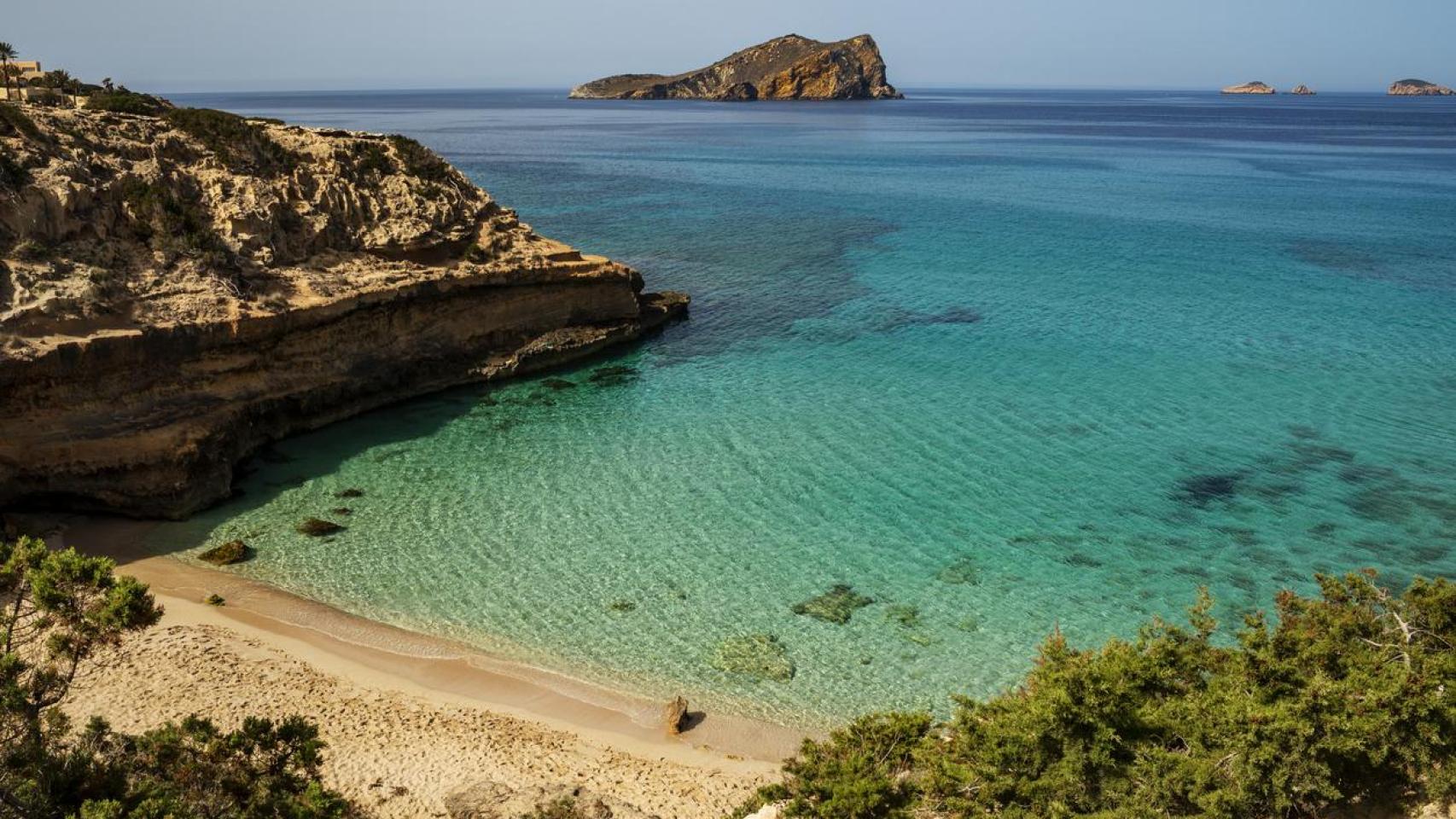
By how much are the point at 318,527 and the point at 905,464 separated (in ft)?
48.5

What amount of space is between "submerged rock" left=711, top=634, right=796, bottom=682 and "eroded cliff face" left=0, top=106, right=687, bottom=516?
1402 centimetres

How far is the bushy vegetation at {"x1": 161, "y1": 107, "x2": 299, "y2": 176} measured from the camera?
29.0 m

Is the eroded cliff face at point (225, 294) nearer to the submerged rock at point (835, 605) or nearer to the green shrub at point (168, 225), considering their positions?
the green shrub at point (168, 225)

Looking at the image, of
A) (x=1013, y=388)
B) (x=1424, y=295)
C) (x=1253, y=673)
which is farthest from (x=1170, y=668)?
(x=1424, y=295)

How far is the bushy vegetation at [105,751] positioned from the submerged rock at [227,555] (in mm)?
8473

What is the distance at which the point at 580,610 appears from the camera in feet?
61.3

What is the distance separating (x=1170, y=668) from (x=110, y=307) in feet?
80.0

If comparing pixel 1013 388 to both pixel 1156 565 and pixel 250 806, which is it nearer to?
pixel 1156 565

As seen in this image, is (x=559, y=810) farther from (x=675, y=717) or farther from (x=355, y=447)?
(x=355, y=447)

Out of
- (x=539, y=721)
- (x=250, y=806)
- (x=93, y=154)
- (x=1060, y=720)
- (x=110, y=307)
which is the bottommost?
(x=539, y=721)

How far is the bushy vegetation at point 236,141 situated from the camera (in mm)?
28984

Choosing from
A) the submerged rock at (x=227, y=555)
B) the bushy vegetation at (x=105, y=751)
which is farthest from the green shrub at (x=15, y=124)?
the bushy vegetation at (x=105, y=751)

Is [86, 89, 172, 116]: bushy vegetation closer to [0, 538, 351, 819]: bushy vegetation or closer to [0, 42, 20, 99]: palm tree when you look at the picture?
[0, 42, 20, 99]: palm tree

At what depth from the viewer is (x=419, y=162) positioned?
33625mm
